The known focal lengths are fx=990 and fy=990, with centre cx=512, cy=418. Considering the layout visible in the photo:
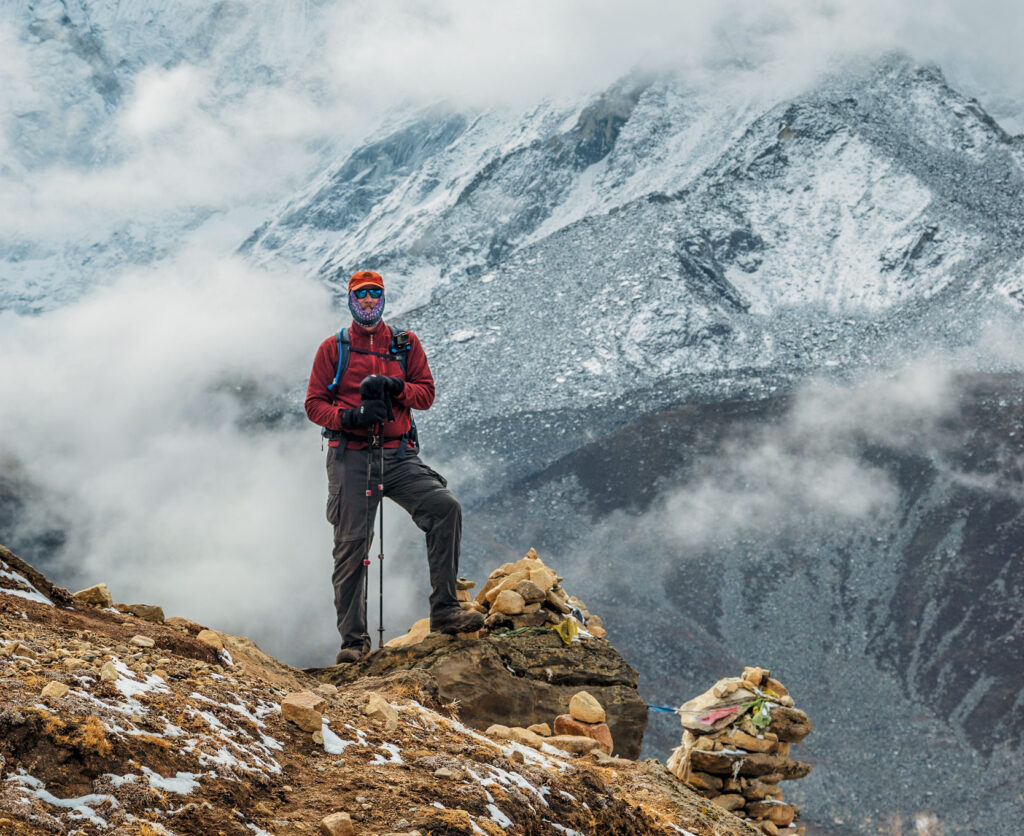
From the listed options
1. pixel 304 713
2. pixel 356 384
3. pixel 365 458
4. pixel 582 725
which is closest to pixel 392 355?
pixel 356 384

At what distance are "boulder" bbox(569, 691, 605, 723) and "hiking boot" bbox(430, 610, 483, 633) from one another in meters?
1.21

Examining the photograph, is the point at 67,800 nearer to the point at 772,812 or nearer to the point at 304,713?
the point at 304,713

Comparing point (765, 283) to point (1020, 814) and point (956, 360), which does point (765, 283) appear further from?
point (1020, 814)

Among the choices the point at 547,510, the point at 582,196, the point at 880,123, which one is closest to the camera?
the point at 547,510

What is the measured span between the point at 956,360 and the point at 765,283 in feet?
42.1

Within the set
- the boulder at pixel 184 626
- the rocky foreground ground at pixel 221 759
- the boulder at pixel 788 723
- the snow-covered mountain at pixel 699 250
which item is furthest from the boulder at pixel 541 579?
the snow-covered mountain at pixel 699 250

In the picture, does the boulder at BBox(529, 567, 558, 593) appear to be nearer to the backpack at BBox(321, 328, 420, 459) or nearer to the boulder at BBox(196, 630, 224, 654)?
the backpack at BBox(321, 328, 420, 459)

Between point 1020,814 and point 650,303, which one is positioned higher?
point 650,303

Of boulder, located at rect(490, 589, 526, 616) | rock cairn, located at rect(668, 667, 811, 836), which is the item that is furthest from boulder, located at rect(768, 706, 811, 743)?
boulder, located at rect(490, 589, 526, 616)

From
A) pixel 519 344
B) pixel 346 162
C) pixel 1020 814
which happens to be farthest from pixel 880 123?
pixel 346 162

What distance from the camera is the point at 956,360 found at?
56.4 meters

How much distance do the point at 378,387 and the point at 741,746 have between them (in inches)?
194

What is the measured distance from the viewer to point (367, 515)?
7043mm

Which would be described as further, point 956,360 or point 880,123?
point 880,123
